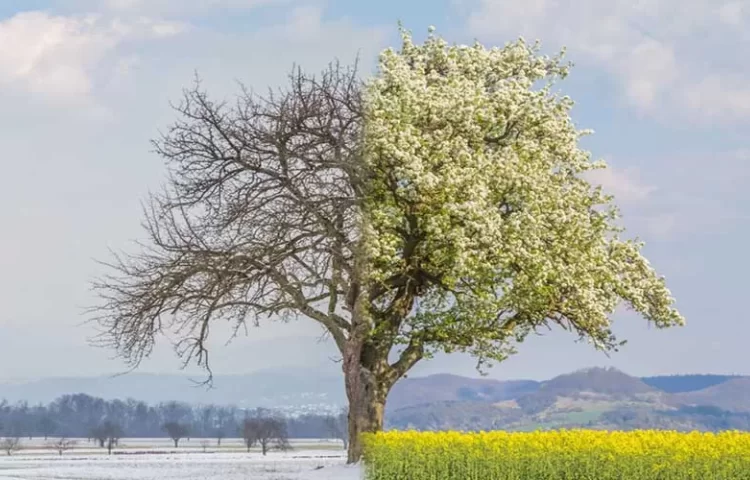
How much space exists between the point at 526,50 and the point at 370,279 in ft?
A: 22.1

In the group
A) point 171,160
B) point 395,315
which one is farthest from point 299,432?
point 171,160

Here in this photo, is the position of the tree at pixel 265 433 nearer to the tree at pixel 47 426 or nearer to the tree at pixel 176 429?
the tree at pixel 176 429

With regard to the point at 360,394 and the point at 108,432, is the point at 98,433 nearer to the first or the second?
the point at 108,432

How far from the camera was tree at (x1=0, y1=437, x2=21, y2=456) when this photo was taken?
34.9m

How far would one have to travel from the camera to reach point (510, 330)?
75.8ft

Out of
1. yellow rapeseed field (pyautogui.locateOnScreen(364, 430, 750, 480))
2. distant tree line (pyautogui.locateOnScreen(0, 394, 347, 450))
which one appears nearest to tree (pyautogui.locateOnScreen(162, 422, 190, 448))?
distant tree line (pyautogui.locateOnScreen(0, 394, 347, 450))

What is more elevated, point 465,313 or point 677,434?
point 465,313

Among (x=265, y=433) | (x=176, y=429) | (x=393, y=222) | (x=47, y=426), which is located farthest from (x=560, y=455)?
(x=47, y=426)

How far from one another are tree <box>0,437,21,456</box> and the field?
1157mm

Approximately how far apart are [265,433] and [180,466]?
6891 mm

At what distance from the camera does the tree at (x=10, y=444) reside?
1373 inches

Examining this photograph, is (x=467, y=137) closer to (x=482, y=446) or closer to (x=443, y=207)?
(x=443, y=207)

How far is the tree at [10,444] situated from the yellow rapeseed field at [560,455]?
21.2m

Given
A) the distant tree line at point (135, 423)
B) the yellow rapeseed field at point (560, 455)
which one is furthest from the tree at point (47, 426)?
the yellow rapeseed field at point (560, 455)
